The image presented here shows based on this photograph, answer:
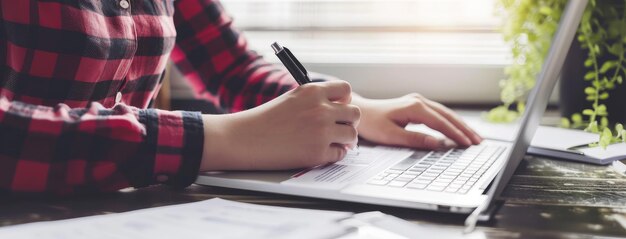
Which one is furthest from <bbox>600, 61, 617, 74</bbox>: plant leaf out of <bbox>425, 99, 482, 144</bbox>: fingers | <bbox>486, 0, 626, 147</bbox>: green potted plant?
<bbox>425, 99, 482, 144</bbox>: fingers

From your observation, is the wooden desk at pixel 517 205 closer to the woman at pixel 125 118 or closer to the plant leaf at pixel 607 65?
the woman at pixel 125 118

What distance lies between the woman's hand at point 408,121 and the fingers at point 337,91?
0.13 m

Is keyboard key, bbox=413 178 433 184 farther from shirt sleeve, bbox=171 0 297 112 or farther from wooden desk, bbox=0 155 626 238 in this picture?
shirt sleeve, bbox=171 0 297 112

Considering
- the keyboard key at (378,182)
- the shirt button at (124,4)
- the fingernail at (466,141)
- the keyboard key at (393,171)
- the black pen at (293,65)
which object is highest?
the shirt button at (124,4)

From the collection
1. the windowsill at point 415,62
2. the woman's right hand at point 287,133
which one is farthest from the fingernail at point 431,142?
the windowsill at point 415,62

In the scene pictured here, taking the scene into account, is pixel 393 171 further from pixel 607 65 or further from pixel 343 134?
pixel 607 65

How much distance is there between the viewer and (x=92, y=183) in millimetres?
626

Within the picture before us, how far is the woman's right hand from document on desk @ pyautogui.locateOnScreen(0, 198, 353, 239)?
0.14m

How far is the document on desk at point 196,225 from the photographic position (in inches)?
18.0

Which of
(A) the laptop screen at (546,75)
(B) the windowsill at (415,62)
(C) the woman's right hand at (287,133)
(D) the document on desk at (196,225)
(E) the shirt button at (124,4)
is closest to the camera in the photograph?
(D) the document on desk at (196,225)

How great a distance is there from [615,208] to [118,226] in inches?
A: 16.4

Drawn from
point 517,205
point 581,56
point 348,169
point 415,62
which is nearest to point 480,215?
point 517,205

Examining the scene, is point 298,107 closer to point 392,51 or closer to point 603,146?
point 603,146

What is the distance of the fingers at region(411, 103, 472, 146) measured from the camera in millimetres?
855
